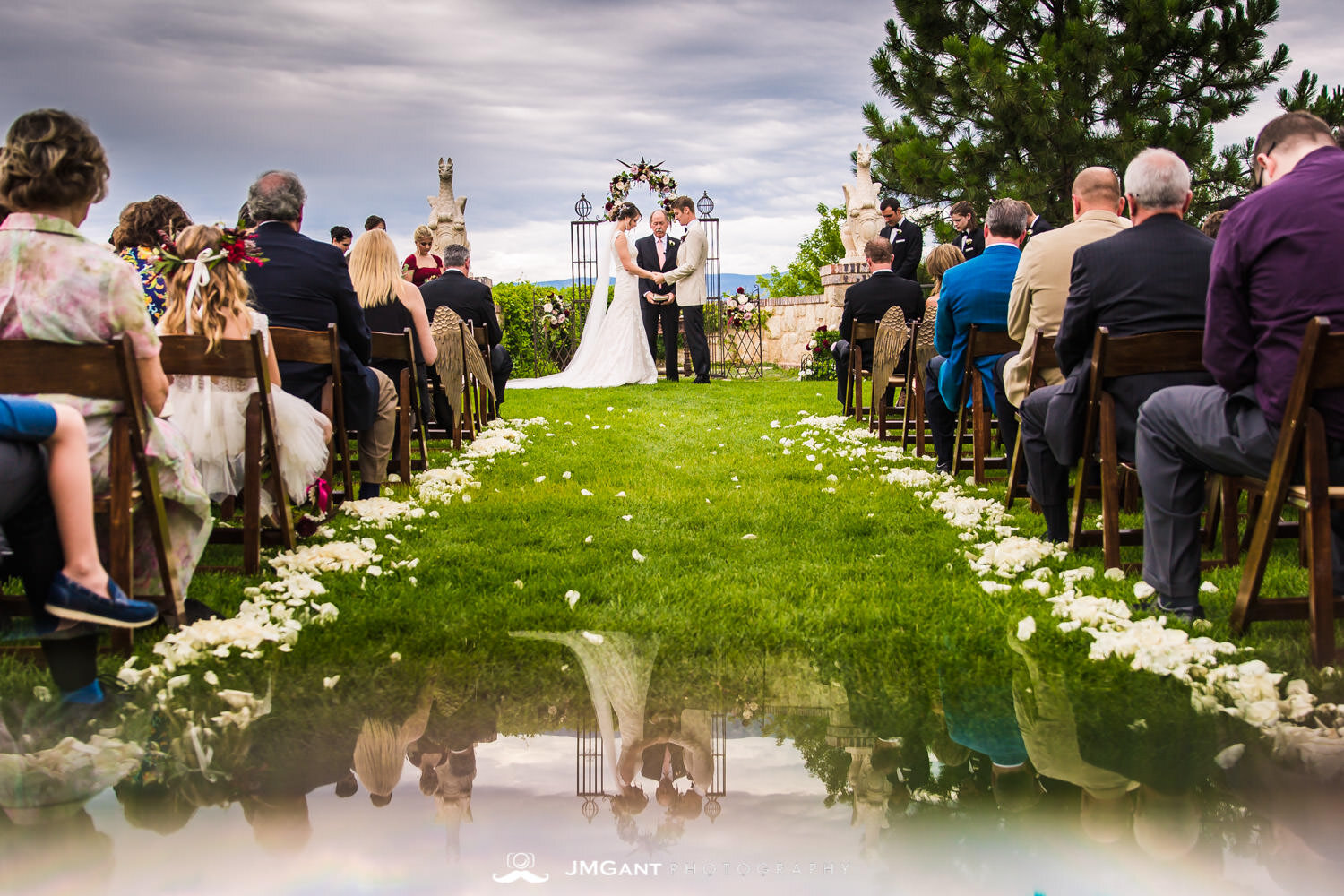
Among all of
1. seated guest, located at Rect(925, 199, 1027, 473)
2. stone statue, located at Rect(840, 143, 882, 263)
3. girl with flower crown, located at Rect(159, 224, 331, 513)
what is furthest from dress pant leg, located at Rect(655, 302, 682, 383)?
girl with flower crown, located at Rect(159, 224, 331, 513)

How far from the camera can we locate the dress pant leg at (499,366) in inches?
432

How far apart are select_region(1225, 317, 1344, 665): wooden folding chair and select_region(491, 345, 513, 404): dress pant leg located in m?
8.33

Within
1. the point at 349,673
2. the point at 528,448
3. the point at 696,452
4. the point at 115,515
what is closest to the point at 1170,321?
the point at 349,673

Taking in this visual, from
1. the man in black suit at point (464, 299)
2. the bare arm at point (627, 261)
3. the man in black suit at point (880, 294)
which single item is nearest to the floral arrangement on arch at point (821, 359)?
the bare arm at point (627, 261)

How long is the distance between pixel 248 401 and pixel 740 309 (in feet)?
54.6

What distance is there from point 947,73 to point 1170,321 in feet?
49.7

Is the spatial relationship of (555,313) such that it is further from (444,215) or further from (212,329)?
(212,329)

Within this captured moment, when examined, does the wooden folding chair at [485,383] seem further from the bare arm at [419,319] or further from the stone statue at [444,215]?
the stone statue at [444,215]

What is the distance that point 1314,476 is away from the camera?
A: 10.9ft

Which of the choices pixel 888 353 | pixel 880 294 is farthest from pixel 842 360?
pixel 888 353

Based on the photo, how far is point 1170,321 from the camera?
4.40 metres

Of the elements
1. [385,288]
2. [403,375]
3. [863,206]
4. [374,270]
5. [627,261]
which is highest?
[863,206]

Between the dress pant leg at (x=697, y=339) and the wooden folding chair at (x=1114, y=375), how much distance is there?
469 inches

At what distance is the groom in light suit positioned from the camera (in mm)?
16078
